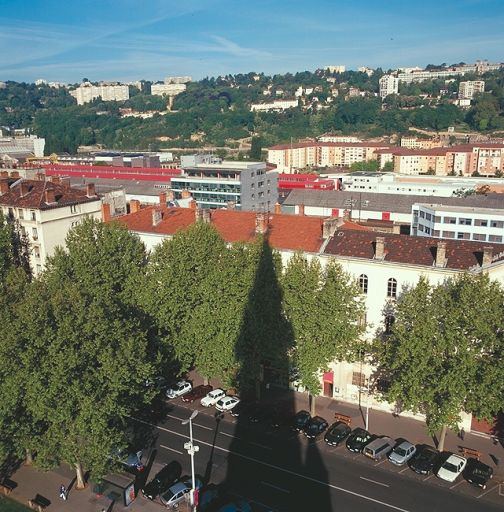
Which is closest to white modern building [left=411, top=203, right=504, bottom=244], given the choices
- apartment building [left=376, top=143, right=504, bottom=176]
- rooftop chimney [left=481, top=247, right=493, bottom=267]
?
rooftop chimney [left=481, top=247, right=493, bottom=267]

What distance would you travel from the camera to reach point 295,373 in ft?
149

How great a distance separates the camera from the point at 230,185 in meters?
113

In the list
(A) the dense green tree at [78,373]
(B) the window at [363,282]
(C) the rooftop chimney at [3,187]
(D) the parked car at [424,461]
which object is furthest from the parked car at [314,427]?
(C) the rooftop chimney at [3,187]

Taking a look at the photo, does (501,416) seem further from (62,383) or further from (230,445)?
(62,383)

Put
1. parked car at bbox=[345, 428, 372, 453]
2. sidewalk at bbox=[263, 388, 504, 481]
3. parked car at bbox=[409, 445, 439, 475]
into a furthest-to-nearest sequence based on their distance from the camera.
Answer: parked car at bbox=[345, 428, 372, 453]
sidewalk at bbox=[263, 388, 504, 481]
parked car at bbox=[409, 445, 439, 475]

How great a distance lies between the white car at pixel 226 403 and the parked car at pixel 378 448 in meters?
11.7

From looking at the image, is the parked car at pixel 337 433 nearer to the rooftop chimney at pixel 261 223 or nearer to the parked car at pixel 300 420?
the parked car at pixel 300 420

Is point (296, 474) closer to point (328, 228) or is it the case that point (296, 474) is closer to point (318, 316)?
point (318, 316)

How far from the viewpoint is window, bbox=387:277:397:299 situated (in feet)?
138

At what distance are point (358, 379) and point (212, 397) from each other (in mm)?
12698

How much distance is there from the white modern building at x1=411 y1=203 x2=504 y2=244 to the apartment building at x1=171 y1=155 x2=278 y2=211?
38928 millimetres

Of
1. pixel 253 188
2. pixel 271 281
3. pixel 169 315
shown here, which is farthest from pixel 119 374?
pixel 253 188

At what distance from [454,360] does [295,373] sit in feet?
48.1

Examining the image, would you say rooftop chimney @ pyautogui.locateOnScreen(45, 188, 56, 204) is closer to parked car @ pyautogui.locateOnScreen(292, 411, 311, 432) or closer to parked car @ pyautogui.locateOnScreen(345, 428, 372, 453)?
parked car @ pyautogui.locateOnScreen(292, 411, 311, 432)
